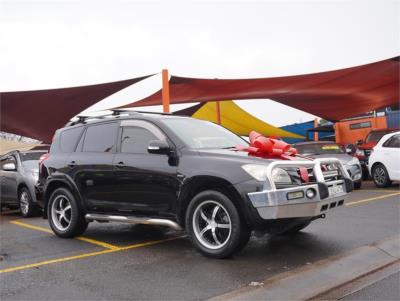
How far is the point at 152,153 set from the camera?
579 cm

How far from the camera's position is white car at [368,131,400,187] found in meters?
12.5

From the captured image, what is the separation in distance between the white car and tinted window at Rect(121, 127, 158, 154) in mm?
8456

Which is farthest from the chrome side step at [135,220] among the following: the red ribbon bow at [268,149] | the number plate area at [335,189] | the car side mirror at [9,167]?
the car side mirror at [9,167]

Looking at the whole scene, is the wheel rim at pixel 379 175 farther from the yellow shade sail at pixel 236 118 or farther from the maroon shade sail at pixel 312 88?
the yellow shade sail at pixel 236 118

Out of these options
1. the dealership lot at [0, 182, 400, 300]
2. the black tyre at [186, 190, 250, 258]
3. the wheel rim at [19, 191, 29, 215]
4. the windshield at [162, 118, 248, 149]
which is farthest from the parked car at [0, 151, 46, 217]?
the black tyre at [186, 190, 250, 258]

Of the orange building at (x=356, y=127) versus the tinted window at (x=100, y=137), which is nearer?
the tinted window at (x=100, y=137)

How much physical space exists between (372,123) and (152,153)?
56.2ft

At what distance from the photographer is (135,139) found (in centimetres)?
625

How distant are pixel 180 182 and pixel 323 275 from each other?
1.85 metres

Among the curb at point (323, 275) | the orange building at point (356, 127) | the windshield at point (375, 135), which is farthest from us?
the orange building at point (356, 127)

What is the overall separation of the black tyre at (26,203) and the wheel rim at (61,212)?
3285 millimetres

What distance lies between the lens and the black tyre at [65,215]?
22.2 ft

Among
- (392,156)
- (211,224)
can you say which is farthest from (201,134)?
(392,156)

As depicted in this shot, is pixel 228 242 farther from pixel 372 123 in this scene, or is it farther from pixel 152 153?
pixel 372 123
